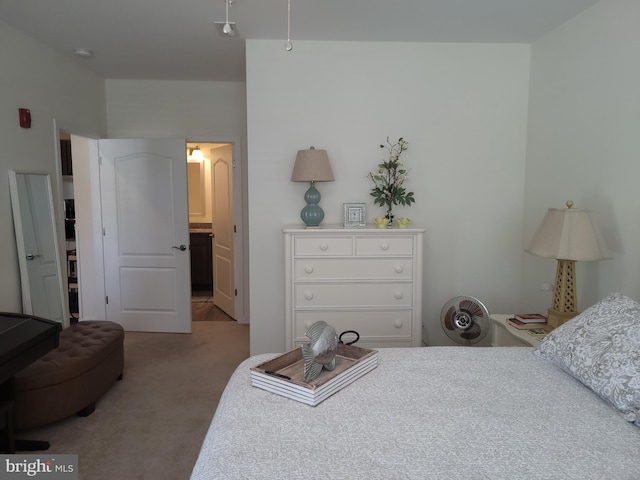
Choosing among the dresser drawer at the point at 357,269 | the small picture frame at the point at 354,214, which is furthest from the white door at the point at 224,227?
the dresser drawer at the point at 357,269

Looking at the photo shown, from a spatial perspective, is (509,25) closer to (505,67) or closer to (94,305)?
(505,67)

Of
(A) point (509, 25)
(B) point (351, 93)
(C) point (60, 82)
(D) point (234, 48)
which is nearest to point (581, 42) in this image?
(A) point (509, 25)

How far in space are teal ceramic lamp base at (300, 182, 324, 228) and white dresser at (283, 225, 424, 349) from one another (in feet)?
0.42

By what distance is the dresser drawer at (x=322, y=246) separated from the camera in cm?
309

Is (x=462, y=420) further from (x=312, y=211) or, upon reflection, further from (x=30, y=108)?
(x=30, y=108)

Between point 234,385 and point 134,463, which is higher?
point 234,385

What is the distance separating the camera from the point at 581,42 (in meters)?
2.85

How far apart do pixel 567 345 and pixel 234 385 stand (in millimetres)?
1317

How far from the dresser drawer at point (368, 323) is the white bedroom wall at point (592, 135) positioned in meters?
1.11

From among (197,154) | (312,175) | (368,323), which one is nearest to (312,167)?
(312,175)

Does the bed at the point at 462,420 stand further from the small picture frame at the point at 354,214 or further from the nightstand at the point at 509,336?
the small picture frame at the point at 354,214

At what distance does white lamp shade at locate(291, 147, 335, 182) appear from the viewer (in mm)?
3156

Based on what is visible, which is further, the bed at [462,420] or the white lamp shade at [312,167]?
the white lamp shade at [312,167]

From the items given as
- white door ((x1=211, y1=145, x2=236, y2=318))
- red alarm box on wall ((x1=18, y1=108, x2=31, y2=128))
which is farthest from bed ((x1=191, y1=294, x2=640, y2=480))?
white door ((x1=211, y1=145, x2=236, y2=318))
